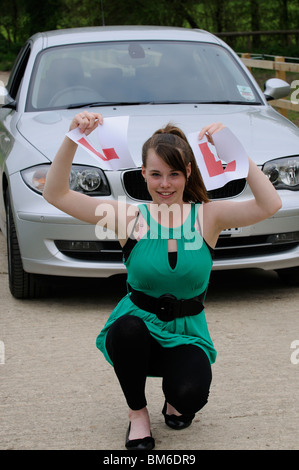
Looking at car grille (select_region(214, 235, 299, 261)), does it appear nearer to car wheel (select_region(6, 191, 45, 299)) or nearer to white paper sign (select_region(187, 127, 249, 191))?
car wheel (select_region(6, 191, 45, 299))

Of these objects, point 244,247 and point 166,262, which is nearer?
point 166,262

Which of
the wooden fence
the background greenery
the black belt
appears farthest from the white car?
the background greenery

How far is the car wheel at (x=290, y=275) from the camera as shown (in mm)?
5832

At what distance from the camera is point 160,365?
335 cm

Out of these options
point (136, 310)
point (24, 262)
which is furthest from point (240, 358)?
point (24, 262)

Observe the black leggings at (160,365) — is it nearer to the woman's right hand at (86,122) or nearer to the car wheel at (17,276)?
the woman's right hand at (86,122)

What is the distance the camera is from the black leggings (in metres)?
3.24

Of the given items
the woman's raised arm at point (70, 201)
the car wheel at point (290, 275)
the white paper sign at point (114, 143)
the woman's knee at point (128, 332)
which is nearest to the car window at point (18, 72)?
the car wheel at point (290, 275)

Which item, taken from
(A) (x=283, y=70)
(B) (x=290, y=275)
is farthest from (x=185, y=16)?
(B) (x=290, y=275)

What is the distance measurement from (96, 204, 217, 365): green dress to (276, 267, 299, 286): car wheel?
254cm

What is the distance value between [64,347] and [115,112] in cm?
189

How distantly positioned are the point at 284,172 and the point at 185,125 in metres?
0.68

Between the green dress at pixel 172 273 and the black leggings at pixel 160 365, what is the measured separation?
0.16 feet

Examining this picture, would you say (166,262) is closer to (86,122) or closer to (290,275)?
(86,122)
